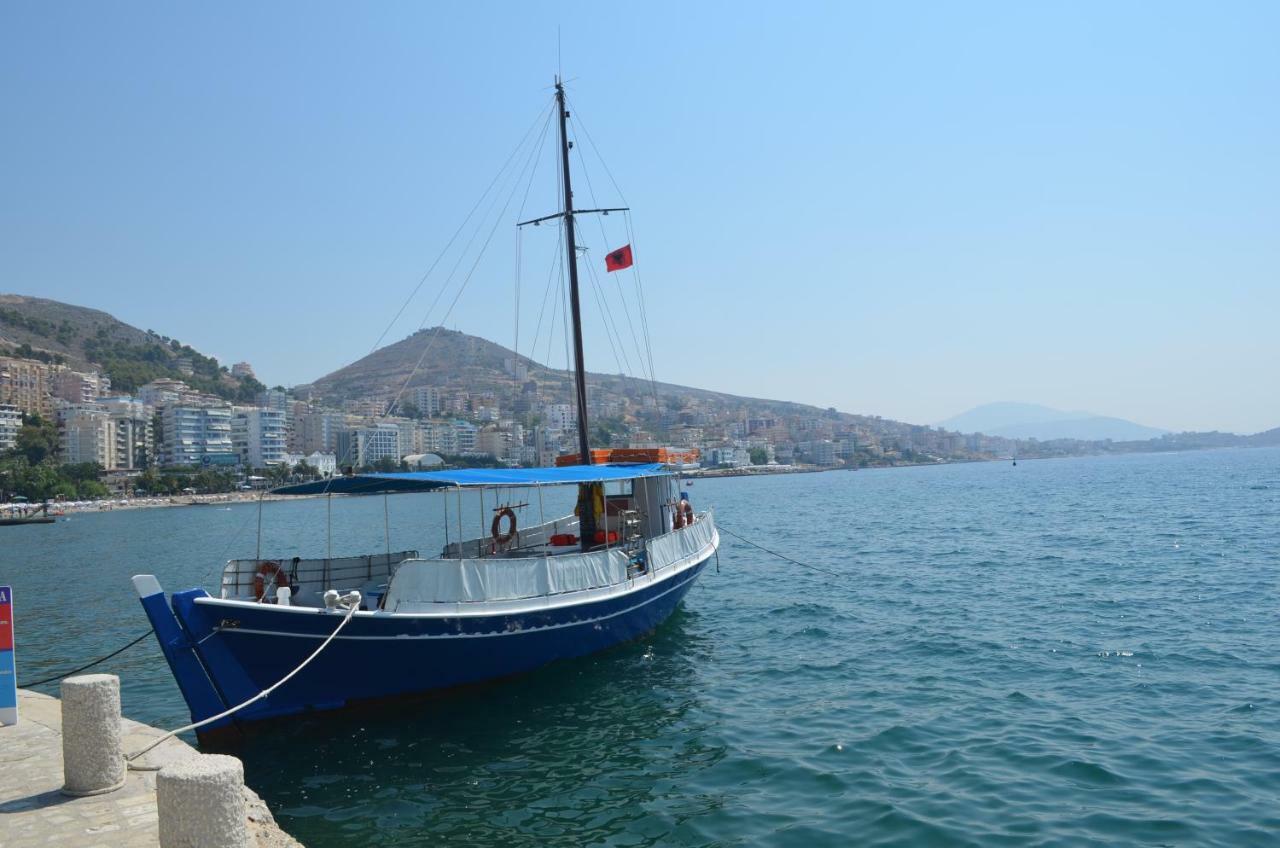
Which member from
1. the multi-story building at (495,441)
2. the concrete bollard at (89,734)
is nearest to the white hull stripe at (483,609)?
the concrete bollard at (89,734)

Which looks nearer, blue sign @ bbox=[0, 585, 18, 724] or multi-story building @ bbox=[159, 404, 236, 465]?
blue sign @ bbox=[0, 585, 18, 724]

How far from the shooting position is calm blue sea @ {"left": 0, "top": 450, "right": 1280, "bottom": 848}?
343 inches

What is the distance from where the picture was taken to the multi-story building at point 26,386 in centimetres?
15900

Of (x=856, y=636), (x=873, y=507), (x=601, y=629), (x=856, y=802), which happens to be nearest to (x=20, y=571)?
(x=601, y=629)

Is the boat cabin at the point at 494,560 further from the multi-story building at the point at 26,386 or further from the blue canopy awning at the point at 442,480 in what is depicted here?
the multi-story building at the point at 26,386

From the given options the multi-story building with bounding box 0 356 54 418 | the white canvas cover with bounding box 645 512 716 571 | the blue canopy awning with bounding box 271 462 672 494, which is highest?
the multi-story building with bounding box 0 356 54 418

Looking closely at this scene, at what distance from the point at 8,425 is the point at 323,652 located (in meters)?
160

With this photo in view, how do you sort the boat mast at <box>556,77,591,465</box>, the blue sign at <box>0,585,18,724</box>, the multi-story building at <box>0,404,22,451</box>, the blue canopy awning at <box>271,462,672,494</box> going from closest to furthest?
the blue sign at <box>0,585,18,724</box>, the blue canopy awning at <box>271,462,672,494</box>, the boat mast at <box>556,77,591,465</box>, the multi-story building at <box>0,404,22,451</box>

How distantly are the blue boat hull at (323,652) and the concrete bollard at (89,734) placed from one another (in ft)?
10.7

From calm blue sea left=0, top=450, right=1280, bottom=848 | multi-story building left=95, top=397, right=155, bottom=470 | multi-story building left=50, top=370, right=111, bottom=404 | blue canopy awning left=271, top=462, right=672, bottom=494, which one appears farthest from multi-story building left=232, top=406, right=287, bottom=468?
blue canopy awning left=271, top=462, right=672, bottom=494

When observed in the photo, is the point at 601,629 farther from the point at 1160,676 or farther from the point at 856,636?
the point at 1160,676

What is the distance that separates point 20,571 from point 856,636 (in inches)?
1480

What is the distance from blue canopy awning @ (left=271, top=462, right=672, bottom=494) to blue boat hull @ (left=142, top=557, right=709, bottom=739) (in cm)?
213

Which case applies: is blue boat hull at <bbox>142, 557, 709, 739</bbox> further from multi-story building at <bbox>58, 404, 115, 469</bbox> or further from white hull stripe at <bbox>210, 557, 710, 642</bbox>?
multi-story building at <bbox>58, 404, 115, 469</bbox>
